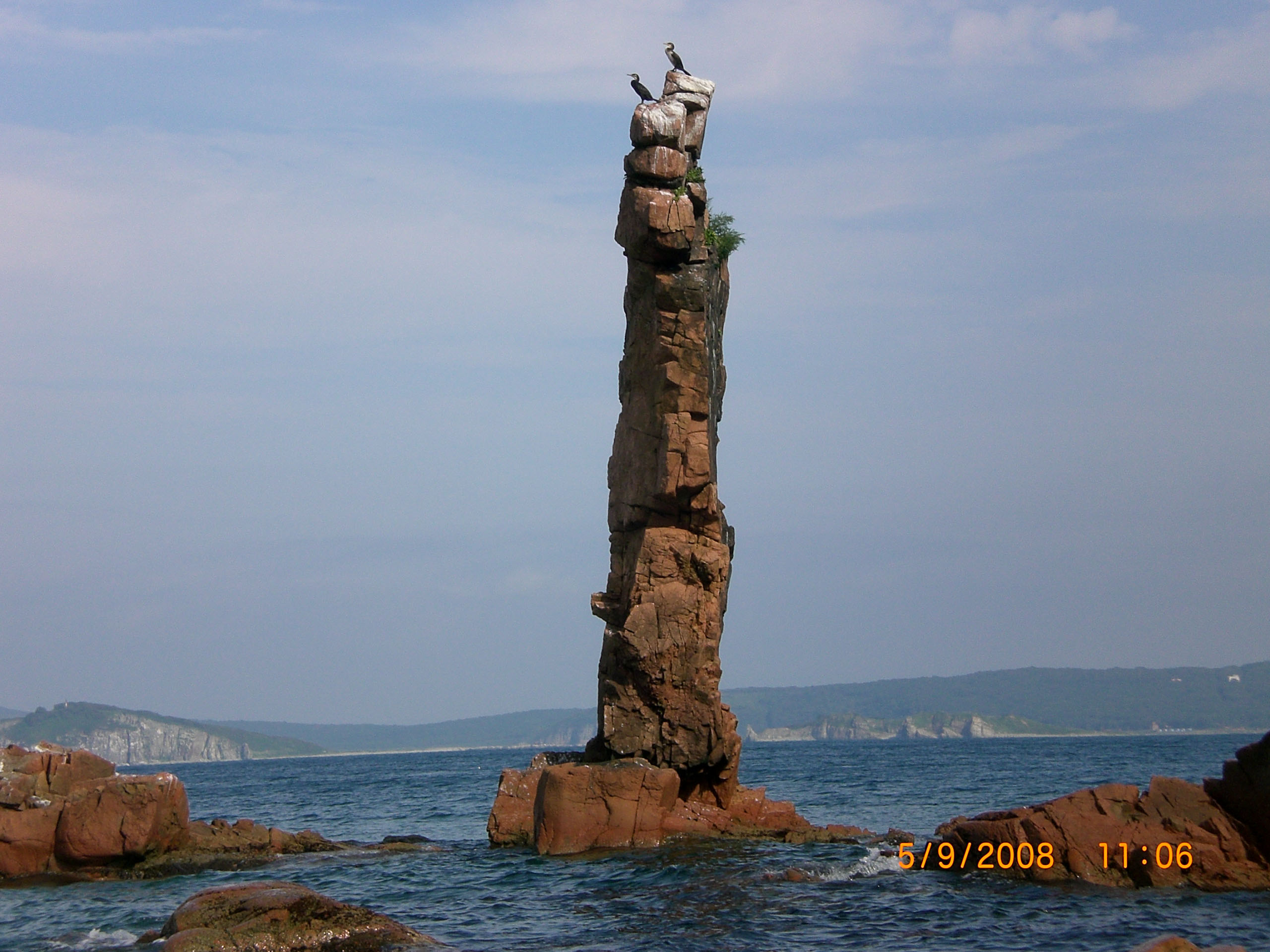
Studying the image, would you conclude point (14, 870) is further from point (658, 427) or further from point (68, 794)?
point (658, 427)

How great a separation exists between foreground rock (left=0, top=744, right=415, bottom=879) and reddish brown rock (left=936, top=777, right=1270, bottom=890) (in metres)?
17.0

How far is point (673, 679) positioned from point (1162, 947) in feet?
52.3

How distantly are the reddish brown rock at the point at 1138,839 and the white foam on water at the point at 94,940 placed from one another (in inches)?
585

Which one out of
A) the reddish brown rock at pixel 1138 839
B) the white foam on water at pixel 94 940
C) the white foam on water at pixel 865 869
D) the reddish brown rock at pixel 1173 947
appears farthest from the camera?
the white foam on water at pixel 865 869

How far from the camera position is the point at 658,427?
2923 cm

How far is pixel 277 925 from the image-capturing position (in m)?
16.6

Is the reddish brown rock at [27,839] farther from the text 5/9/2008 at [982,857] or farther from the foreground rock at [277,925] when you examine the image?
the text 5/9/2008 at [982,857]

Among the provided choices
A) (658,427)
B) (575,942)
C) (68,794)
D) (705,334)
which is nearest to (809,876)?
(575,942)

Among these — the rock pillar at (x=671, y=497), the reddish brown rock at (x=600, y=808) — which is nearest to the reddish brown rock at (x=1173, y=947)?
the reddish brown rock at (x=600, y=808)

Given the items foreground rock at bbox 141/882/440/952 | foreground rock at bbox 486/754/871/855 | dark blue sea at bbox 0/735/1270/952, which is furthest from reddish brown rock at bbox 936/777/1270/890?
foreground rock at bbox 141/882/440/952

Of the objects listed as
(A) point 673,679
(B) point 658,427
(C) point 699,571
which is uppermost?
(B) point 658,427

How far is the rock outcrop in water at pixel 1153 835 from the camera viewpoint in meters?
20.2

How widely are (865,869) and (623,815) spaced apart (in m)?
5.44
